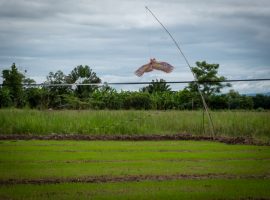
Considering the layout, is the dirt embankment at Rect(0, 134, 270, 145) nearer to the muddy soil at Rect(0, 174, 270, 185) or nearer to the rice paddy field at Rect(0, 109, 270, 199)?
the rice paddy field at Rect(0, 109, 270, 199)

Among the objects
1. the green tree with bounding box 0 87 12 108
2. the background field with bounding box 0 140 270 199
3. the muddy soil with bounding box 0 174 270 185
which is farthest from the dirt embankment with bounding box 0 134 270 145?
the muddy soil with bounding box 0 174 270 185

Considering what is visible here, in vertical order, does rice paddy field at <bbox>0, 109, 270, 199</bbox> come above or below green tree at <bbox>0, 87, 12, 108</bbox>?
below

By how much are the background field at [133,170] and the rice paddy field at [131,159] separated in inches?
0.6

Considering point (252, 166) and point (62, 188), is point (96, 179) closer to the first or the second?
point (62, 188)

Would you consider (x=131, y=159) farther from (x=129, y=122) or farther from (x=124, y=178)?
(x=129, y=122)

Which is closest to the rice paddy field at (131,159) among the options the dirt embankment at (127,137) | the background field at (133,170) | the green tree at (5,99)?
the background field at (133,170)

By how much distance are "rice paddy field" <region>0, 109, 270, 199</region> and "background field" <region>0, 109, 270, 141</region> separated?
0.03m

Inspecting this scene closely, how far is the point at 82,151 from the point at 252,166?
14.6 ft

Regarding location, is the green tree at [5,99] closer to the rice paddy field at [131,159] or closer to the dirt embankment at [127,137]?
the rice paddy field at [131,159]

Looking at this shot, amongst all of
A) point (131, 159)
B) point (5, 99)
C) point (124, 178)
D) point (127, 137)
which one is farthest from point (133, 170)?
point (5, 99)

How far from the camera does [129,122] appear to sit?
697 inches

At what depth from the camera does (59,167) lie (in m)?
10.1

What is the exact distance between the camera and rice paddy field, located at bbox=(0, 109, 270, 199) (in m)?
7.96

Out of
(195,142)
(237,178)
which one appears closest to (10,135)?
(195,142)
